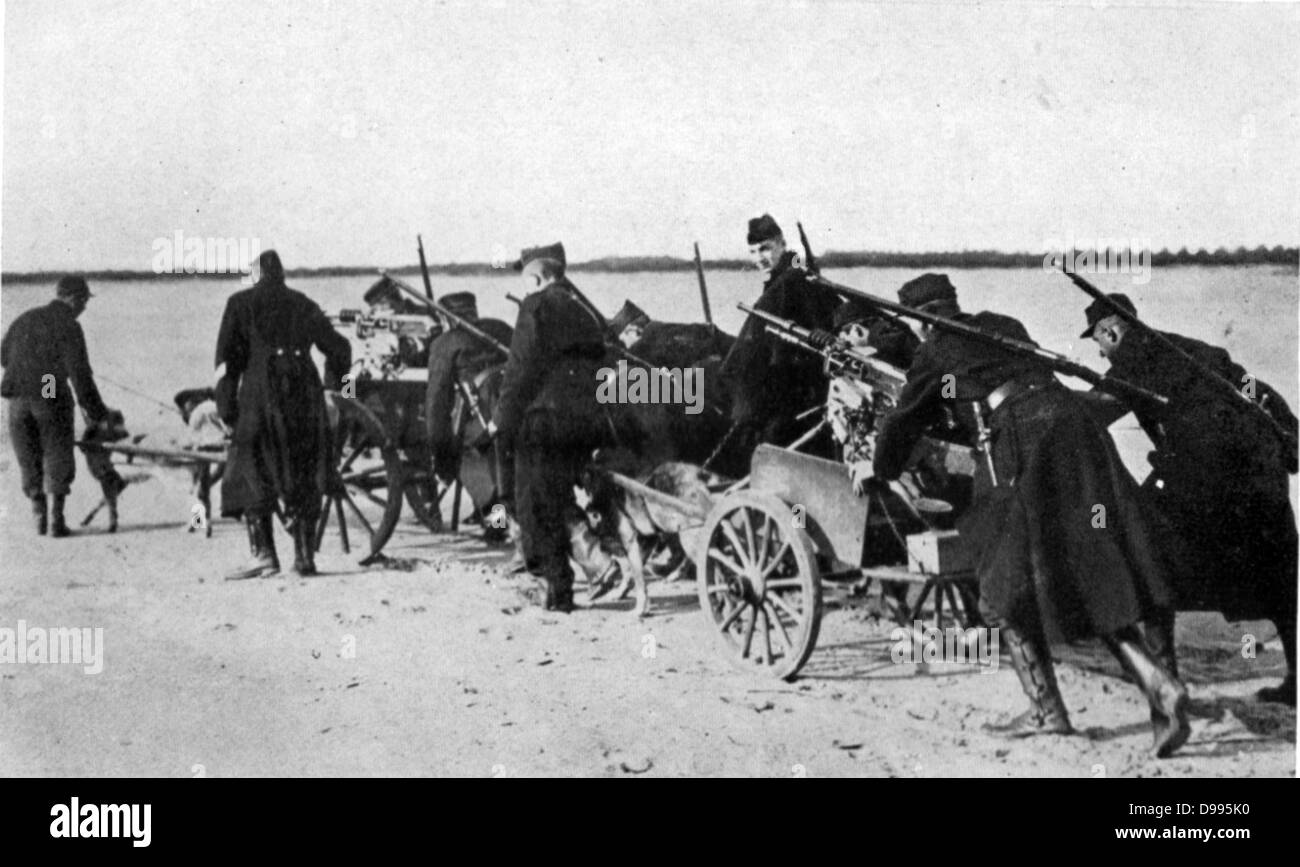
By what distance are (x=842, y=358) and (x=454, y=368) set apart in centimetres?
258

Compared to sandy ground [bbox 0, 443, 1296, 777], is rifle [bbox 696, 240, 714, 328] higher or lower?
higher

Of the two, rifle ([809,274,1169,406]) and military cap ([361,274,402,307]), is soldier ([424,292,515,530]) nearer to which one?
military cap ([361,274,402,307])

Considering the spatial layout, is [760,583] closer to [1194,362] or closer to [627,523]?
[627,523]

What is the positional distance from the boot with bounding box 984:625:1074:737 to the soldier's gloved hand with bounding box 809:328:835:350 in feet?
4.53

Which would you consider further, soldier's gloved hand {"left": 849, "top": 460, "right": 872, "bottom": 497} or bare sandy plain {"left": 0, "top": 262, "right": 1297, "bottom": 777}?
bare sandy plain {"left": 0, "top": 262, "right": 1297, "bottom": 777}

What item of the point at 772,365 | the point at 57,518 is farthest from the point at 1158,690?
the point at 57,518

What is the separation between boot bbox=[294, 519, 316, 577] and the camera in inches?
249

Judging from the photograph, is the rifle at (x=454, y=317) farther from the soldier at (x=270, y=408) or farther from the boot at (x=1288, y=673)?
the boot at (x=1288, y=673)

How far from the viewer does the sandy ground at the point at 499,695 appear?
4777mm

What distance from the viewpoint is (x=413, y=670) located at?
5.39m

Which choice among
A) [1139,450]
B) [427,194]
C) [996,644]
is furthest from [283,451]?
[1139,450]

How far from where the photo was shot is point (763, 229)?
18.2 ft

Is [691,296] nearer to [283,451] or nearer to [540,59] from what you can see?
[540,59]

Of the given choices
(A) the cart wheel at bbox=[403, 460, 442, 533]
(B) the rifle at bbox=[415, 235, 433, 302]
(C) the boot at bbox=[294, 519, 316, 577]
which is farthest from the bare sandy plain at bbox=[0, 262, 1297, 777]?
(A) the cart wheel at bbox=[403, 460, 442, 533]
